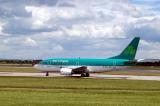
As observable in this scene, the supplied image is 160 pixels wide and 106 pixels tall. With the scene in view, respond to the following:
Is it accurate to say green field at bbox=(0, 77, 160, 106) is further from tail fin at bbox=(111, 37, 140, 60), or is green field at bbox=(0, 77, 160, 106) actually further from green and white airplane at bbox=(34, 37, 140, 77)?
tail fin at bbox=(111, 37, 140, 60)

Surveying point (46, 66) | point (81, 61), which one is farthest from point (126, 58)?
point (46, 66)

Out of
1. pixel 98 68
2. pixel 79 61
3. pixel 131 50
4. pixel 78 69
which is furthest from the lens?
pixel 79 61

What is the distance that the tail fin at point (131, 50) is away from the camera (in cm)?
7325

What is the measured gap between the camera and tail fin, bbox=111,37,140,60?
73250mm

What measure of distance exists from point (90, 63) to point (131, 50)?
23.0ft

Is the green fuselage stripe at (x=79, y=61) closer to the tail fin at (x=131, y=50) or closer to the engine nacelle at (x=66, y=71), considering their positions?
the tail fin at (x=131, y=50)

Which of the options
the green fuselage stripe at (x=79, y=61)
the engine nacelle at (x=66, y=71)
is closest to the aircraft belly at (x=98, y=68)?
the green fuselage stripe at (x=79, y=61)

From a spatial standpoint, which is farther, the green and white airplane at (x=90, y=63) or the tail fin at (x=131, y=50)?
the tail fin at (x=131, y=50)

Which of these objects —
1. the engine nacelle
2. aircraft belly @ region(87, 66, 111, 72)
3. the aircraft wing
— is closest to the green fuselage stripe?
aircraft belly @ region(87, 66, 111, 72)

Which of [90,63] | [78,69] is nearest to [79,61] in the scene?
[90,63]

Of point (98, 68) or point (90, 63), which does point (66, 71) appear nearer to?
point (90, 63)

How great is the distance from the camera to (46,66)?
7500 centimetres

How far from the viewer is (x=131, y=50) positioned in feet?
240

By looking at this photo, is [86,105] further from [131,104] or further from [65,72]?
[65,72]
